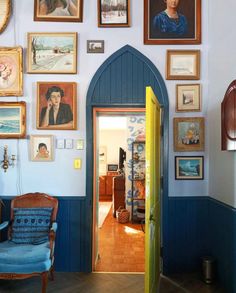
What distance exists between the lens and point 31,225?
2.72 meters

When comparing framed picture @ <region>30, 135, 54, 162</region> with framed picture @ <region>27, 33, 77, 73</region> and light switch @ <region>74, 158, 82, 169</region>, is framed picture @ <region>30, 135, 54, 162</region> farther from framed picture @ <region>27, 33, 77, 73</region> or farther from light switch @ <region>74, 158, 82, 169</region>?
framed picture @ <region>27, 33, 77, 73</region>

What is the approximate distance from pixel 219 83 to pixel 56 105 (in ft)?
6.36

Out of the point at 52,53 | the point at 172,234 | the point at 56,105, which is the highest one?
the point at 52,53

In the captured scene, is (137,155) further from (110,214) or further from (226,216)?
(226,216)

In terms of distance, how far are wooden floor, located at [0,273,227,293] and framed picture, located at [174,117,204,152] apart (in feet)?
5.01

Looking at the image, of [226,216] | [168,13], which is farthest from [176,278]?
[168,13]

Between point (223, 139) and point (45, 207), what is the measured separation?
212 centimetres

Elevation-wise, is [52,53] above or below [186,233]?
above

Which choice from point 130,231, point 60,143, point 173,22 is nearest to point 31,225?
point 60,143

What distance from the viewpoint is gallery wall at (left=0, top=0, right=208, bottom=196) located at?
306 centimetres

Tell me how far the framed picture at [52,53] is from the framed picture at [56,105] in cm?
20

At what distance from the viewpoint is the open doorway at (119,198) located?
323 centimetres

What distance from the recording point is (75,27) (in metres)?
3.09

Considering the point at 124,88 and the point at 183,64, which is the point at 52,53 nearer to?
the point at 124,88
